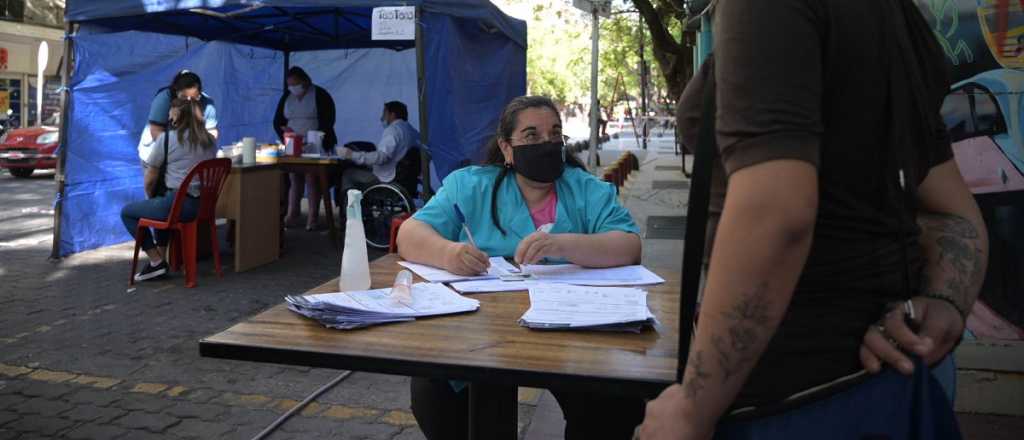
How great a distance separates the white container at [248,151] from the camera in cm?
768

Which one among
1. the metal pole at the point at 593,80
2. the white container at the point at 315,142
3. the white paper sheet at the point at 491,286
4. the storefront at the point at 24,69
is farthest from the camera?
the storefront at the point at 24,69

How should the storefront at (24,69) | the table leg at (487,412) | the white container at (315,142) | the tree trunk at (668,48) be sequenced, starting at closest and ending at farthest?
the table leg at (487,412), the white container at (315,142), the tree trunk at (668,48), the storefront at (24,69)

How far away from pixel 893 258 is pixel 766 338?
0.25 metres

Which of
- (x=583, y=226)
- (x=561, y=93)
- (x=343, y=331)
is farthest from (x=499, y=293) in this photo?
(x=561, y=93)

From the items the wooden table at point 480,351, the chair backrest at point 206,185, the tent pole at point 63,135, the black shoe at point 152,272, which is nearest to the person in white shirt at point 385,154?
the chair backrest at point 206,185

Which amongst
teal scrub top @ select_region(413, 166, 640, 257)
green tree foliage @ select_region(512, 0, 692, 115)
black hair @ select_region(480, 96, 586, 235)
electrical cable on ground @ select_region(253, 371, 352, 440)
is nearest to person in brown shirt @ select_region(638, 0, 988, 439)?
teal scrub top @ select_region(413, 166, 640, 257)

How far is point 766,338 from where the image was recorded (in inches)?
44.3

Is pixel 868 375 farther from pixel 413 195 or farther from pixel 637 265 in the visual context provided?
pixel 413 195

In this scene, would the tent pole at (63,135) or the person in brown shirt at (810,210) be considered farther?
the tent pole at (63,135)

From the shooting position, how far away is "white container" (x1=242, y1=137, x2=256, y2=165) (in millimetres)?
7684

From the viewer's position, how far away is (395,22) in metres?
6.77

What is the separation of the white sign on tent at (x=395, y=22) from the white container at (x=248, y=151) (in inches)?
69.5

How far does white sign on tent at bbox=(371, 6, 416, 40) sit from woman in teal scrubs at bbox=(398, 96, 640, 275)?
3.96m

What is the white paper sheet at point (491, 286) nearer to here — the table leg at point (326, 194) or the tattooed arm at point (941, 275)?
the tattooed arm at point (941, 275)
